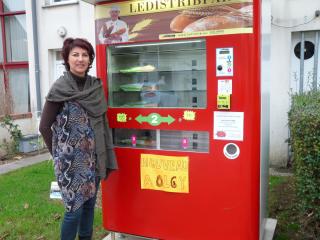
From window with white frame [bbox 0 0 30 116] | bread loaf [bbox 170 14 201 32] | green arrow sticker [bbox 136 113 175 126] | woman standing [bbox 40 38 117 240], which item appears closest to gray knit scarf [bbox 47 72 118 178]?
woman standing [bbox 40 38 117 240]

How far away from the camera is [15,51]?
419 inches

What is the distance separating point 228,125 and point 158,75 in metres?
0.83

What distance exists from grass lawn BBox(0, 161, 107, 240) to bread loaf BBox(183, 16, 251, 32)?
7.72 ft

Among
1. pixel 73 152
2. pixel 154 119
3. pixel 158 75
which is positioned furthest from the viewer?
pixel 158 75

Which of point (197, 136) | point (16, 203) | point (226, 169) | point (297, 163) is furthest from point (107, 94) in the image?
point (16, 203)

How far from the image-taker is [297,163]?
283 cm

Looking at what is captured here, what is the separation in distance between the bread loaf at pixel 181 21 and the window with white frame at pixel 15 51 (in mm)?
8406

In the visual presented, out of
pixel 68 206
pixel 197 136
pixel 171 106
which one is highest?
pixel 171 106

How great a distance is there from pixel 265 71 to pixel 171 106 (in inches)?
32.5

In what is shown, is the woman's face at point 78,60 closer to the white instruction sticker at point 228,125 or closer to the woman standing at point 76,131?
the woman standing at point 76,131

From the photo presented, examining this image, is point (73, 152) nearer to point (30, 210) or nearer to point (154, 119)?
point (154, 119)

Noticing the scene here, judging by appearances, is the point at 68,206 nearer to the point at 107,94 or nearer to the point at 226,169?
the point at 107,94

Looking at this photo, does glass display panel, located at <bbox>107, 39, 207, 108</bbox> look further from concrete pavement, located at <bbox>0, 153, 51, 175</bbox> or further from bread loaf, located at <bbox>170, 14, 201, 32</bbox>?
concrete pavement, located at <bbox>0, 153, 51, 175</bbox>

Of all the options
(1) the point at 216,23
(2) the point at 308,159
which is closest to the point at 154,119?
(1) the point at 216,23
